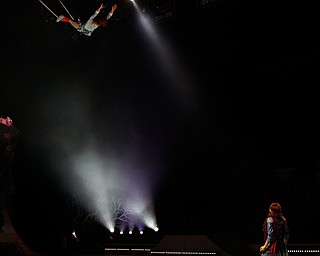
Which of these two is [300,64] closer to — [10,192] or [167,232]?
[167,232]

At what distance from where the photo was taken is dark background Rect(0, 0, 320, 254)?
42.1 ft

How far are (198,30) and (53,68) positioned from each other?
6642 millimetres

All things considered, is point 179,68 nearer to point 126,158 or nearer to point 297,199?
point 126,158

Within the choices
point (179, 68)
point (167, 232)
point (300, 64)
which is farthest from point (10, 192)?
point (300, 64)

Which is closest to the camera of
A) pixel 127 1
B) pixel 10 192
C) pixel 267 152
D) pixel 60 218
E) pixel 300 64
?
pixel 300 64

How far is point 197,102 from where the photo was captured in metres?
15.8

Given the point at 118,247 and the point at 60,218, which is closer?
the point at 118,247

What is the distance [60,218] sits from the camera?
17.8 m

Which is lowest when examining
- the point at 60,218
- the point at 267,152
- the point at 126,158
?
the point at 60,218

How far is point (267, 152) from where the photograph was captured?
14383 mm

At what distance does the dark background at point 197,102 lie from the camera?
12.8 m

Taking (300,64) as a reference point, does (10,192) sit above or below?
below

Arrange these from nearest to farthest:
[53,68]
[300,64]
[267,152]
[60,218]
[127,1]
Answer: [300,64], [127,1], [267,152], [53,68], [60,218]

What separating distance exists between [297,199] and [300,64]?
5.12 metres
